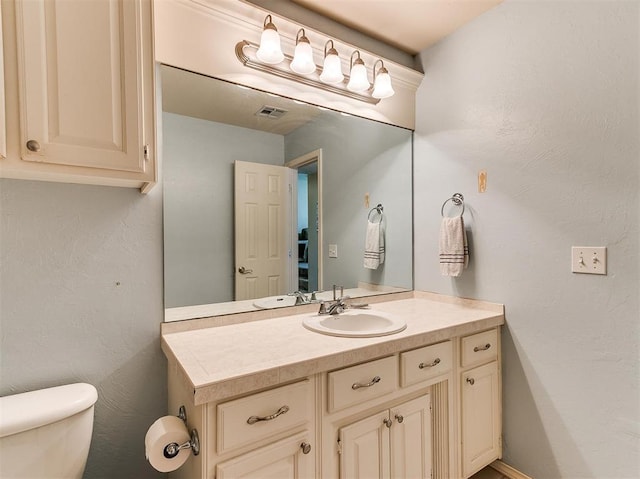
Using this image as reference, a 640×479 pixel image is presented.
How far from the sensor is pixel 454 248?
5.96 feet

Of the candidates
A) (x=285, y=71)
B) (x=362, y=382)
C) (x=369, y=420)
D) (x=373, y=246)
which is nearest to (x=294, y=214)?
(x=373, y=246)

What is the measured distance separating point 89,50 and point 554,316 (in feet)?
6.73

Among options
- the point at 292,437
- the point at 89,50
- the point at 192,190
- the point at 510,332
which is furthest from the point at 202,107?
the point at 510,332

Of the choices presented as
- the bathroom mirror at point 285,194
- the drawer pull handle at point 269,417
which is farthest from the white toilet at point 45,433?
the drawer pull handle at point 269,417

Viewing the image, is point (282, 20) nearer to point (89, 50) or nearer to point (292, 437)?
point (89, 50)

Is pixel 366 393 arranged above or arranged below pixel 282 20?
below

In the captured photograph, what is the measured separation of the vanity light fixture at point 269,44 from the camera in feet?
4.76

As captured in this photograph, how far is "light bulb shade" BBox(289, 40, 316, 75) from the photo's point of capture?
5.08 feet

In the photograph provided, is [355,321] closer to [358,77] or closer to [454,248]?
[454,248]

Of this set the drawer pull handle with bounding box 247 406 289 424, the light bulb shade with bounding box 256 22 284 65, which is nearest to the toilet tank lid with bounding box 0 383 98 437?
the drawer pull handle with bounding box 247 406 289 424

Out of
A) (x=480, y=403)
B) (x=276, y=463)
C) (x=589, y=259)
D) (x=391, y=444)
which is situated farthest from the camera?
(x=480, y=403)

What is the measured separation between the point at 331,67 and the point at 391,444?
5.62ft

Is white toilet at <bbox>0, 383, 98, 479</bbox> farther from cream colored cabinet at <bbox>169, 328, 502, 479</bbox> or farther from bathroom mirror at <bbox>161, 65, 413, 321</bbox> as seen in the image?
bathroom mirror at <bbox>161, 65, 413, 321</bbox>

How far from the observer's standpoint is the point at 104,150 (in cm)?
100
